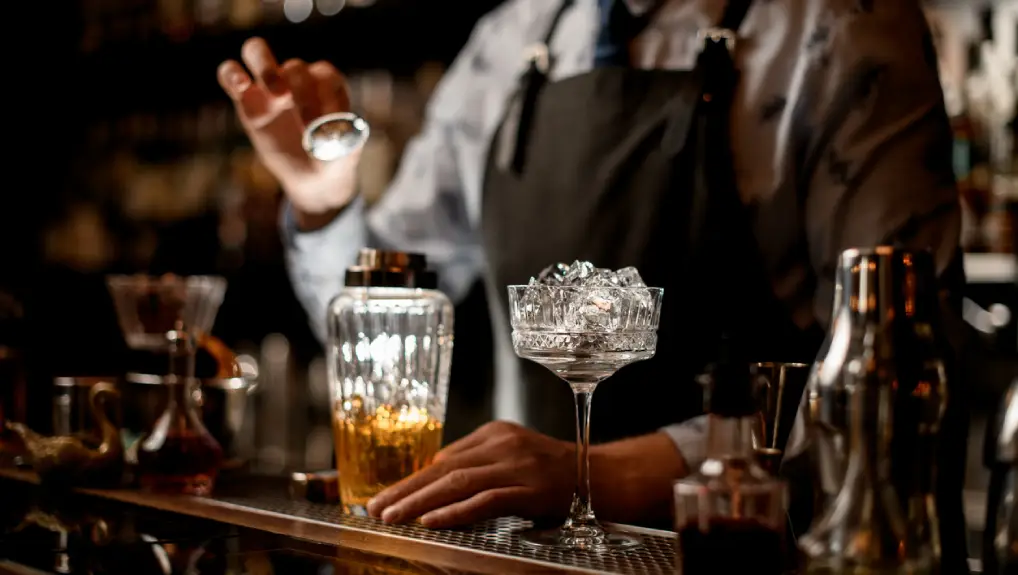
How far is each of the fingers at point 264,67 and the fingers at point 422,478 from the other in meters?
0.63

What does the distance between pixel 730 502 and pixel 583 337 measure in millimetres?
280

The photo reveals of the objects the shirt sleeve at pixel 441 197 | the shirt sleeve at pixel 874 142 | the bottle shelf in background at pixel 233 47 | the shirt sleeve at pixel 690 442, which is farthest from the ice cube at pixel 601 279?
the bottle shelf in background at pixel 233 47

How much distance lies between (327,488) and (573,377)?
0.40 m

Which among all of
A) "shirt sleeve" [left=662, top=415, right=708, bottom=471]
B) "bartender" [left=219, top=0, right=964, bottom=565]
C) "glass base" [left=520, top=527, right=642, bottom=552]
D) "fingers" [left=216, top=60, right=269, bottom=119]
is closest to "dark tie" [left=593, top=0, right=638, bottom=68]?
"bartender" [left=219, top=0, right=964, bottom=565]

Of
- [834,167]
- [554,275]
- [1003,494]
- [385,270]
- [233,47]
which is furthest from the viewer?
[233,47]

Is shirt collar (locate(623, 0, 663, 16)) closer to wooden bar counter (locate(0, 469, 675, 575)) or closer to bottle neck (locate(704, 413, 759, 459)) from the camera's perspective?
wooden bar counter (locate(0, 469, 675, 575))

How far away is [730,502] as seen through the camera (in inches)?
30.6

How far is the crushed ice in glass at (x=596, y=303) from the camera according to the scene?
1.02 meters

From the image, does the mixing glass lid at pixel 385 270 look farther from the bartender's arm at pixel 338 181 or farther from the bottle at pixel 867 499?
the bottle at pixel 867 499

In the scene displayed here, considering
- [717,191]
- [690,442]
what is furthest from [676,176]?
[690,442]

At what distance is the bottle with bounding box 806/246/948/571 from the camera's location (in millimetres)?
772

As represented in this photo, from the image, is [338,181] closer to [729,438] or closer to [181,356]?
[181,356]

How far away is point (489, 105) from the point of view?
6.89 ft

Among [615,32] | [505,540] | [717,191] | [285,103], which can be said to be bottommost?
[505,540]
